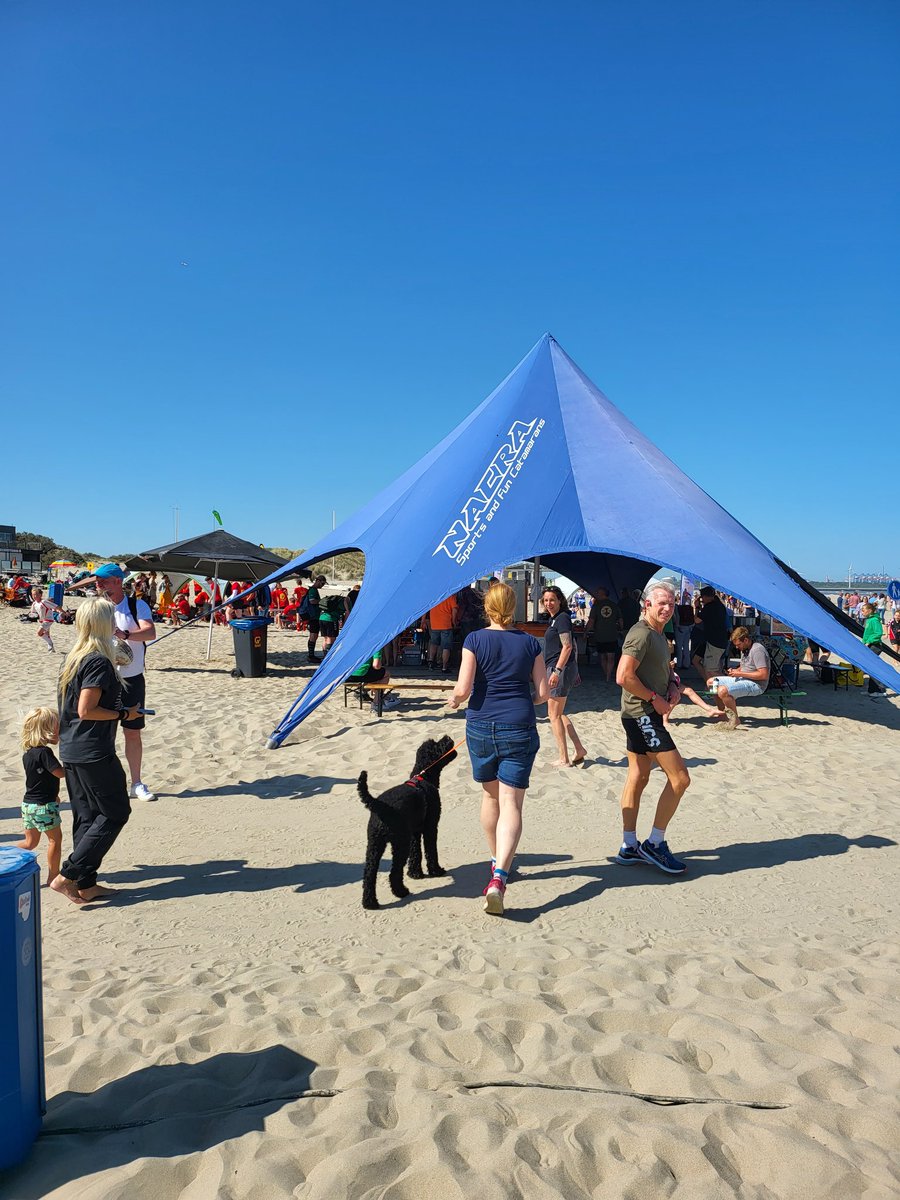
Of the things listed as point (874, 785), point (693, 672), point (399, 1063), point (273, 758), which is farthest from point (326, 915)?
point (693, 672)

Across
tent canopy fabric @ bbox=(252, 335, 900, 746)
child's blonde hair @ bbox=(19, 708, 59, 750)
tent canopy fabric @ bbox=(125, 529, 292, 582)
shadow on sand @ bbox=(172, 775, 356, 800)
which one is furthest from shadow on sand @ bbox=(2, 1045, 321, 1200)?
tent canopy fabric @ bbox=(125, 529, 292, 582)

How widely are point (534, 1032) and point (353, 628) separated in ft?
17.9

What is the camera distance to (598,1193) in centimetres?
193

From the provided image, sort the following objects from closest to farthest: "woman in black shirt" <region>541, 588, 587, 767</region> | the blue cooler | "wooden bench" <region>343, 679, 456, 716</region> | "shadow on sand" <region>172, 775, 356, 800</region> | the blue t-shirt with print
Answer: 1. the blue cooler
2. the blue t-shirt with print
3. "shadow on sand" <region>172, 775, 356, 800</region>
4. "woman in black shirt" <region>541, 588, 587, 767</region>
5. "wooden bench" <region>343, 679, 456, 716</region>

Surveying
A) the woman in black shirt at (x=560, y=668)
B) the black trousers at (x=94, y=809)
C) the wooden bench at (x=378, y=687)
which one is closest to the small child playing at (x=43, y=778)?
the black trousers at (x=94, y=809)

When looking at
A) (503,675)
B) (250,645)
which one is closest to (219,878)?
(503,675)

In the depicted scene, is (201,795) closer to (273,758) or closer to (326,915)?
(273,758)

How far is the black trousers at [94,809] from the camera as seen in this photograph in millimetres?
3951

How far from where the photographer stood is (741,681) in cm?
884

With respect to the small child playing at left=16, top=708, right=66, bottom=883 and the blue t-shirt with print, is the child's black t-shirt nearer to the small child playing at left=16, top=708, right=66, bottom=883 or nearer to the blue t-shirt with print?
the small child playing at left=16, top=708, right=66, bottom=883

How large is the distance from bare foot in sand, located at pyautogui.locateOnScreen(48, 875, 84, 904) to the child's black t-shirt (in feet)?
1.41

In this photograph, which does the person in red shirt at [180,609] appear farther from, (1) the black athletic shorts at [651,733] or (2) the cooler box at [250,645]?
(1) the black athletic shorts at [651,733]

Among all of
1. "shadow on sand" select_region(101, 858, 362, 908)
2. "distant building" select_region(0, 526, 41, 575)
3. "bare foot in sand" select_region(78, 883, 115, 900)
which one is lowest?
"shadow on sand" select_region(101, 858, 362, 908)

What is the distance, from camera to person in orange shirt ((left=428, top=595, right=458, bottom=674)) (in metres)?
11.8
